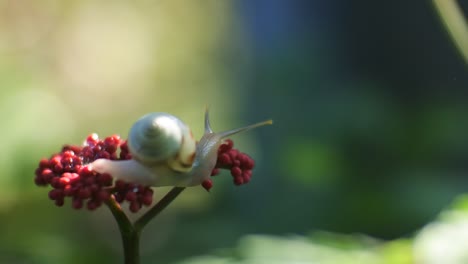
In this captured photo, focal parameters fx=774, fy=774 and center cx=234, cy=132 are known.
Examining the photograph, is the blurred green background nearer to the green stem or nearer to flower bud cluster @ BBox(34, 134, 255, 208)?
flower bud cluster @ BBox(34, 134, 255, 208)

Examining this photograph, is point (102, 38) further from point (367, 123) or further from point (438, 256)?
point (438, 256)

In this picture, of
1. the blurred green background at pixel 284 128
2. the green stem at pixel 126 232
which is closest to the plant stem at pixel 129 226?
the green stem at pixel 126 232

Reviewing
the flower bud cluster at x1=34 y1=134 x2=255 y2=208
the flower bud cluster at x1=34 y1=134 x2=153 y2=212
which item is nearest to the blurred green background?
the flower bud cluster at x1=34 y1=134 x2=255 y2=208

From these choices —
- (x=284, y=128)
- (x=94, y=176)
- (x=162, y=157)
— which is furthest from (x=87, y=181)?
(x=284, y=128)

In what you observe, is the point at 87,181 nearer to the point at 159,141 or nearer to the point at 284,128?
the point at 159,141

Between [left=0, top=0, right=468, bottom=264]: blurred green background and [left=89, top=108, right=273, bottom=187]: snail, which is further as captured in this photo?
[left=0, top=0, right=468, bottom=264]: blurred green background

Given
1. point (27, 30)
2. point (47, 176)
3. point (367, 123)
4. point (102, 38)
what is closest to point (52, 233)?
point (367, 123)

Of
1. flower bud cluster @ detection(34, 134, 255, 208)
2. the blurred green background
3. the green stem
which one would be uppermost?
flower bud cluster @ detection(34, 134, 255, 208)

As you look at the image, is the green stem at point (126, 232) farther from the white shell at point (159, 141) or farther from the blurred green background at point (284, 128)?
the blurred green background at point (284, 128)
